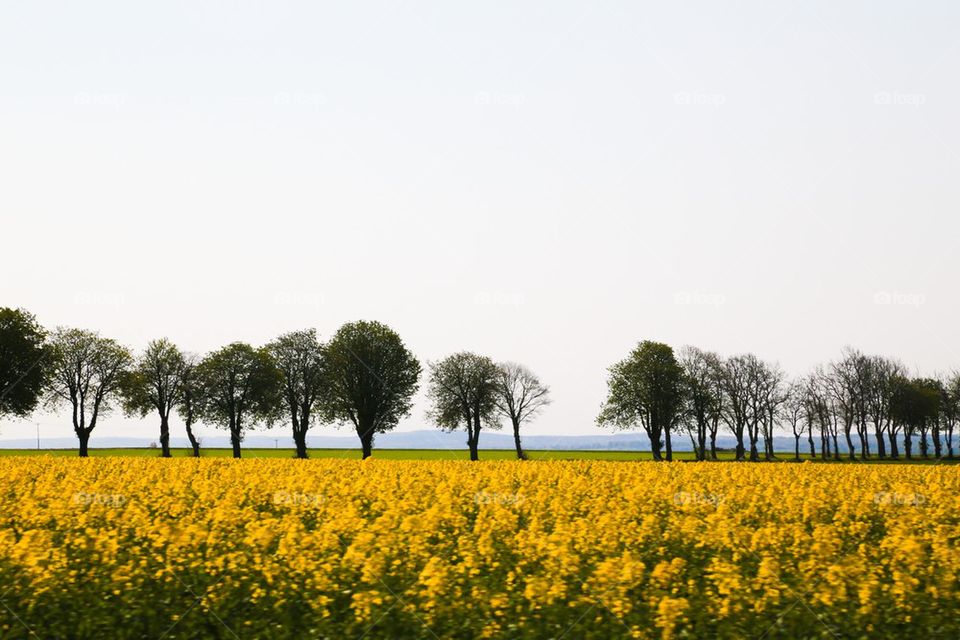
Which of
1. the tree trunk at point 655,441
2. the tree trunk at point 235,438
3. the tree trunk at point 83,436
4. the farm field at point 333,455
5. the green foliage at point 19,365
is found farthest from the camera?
the farm field at point 333,455

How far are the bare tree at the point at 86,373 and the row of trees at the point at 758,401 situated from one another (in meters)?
55.5

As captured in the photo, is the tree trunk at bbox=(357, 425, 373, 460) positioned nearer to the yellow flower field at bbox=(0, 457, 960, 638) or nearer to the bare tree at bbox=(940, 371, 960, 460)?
the yellow flower field at bbox=(0, 457, 960, 638)

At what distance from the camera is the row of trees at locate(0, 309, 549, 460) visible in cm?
7525

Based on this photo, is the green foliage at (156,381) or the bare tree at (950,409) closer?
the green foliage at (156,381)

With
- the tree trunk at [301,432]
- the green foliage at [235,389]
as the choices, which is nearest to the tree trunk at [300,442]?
the tree trunk at [301,432]

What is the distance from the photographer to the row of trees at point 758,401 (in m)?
83.6

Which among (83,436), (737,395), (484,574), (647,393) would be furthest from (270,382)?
(484,574)

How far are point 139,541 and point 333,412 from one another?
6491 cm

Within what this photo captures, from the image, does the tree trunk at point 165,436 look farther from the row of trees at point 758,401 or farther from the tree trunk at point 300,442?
the row of trees at point 758,401

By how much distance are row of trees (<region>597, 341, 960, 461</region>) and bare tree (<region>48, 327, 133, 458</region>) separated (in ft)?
182

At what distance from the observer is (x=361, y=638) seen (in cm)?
805

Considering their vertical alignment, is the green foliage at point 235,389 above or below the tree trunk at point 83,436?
above

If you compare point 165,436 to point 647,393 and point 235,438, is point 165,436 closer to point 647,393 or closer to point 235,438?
point 235,438

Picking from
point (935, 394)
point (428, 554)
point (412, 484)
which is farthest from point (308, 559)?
point (935, 394)
